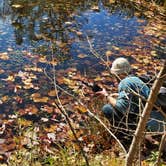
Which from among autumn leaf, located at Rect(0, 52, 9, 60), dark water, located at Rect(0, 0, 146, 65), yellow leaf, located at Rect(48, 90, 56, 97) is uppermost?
dark water, located at Rect(0, 0, 146, 65)

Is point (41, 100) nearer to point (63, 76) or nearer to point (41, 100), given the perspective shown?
point (41, 100)

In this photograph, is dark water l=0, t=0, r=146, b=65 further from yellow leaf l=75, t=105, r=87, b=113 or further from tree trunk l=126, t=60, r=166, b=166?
tree trunk l=126, t=60, r=166, b=166

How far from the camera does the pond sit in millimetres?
6227

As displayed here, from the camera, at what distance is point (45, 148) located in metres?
4.51

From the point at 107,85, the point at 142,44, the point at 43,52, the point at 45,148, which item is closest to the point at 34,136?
the point at 45,148

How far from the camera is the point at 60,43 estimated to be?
7988mm

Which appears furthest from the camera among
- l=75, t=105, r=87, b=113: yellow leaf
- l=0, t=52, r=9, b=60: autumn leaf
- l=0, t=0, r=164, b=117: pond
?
l=0, t=52, r=9, b=60: autumn leaf

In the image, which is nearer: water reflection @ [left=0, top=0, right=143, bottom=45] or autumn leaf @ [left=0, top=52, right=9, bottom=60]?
autumn leaf @ [left=0, top=52, right=9, bottom=60]

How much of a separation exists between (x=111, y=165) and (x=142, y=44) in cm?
523

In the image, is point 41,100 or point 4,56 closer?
point 41,100

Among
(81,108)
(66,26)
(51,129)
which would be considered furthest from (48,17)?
(51,129)

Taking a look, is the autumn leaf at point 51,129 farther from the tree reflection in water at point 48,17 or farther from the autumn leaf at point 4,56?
the tree reflection in water at point 48,17

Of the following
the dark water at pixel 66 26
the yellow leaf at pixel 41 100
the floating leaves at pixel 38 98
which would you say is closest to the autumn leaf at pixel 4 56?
the dark water at pixel 66 26

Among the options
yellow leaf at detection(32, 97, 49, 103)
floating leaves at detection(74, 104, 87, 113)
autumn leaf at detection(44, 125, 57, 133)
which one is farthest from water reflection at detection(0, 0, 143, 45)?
autumn leaf at detection(44, 125, 57, 133)
